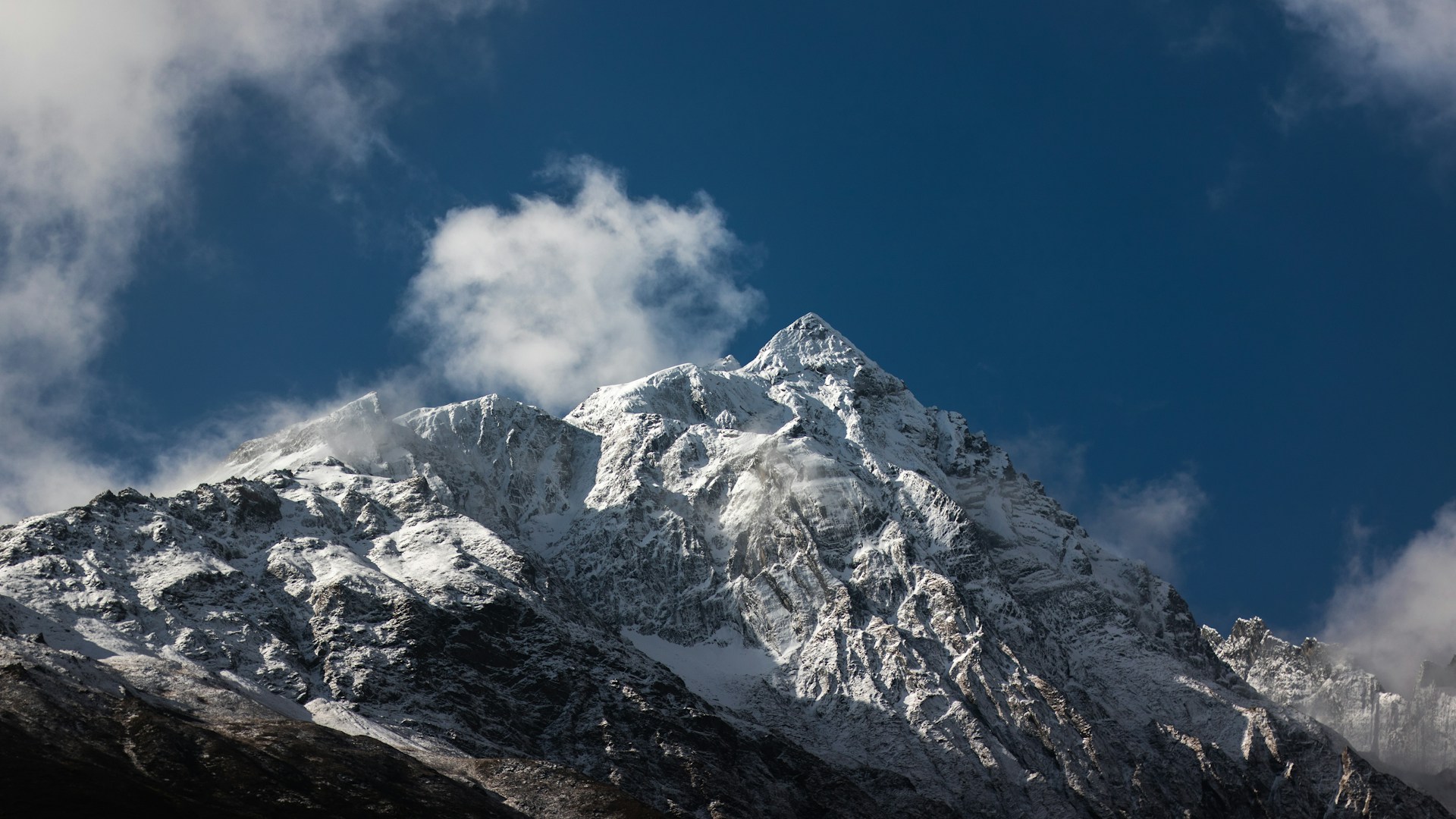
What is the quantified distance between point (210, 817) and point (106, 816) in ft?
43.3

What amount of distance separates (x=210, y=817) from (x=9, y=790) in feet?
79.4

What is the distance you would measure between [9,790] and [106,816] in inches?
512

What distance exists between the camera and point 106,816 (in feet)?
626

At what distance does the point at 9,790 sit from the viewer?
631ft

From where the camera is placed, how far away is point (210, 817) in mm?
199000
